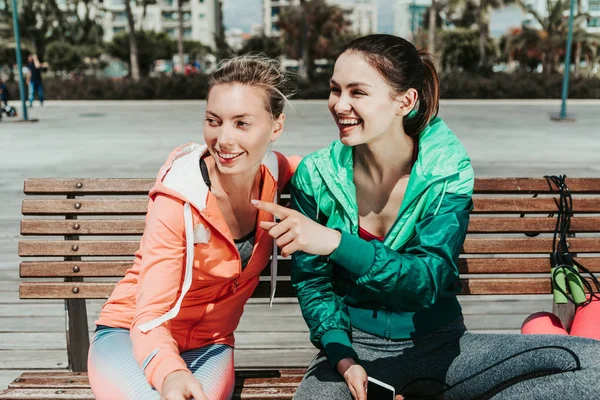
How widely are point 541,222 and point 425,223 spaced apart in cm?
93

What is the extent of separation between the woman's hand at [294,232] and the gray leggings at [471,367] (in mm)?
544

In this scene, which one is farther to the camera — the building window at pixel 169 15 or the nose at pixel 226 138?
the building window at pixel 169 15

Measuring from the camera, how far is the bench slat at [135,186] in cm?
276

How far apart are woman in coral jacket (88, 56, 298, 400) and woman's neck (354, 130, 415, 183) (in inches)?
13.9

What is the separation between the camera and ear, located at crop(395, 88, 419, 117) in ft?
7.38

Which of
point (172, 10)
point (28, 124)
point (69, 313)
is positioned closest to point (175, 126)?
point (28, 124)

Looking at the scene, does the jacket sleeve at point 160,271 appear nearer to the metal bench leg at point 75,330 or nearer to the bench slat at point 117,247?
the bench slat at point 117,247

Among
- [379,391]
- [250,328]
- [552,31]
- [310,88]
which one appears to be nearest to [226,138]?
[379,391]

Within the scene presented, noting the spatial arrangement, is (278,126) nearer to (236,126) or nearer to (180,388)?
(236,126)

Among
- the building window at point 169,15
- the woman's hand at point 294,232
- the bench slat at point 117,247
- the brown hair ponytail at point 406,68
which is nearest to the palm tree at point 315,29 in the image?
the bench slat at point 117,247

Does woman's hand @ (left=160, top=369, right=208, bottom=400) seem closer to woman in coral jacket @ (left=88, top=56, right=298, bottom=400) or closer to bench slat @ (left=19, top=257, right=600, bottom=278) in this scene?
woman in coral jacket @ (left=88, top=56, right=298, bottom=400)

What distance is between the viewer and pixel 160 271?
2.07 m

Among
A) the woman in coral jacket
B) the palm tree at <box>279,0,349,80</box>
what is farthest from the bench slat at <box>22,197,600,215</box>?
the palm tree at <box>279,0,349,80</box>

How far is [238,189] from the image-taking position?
91.1 inches
